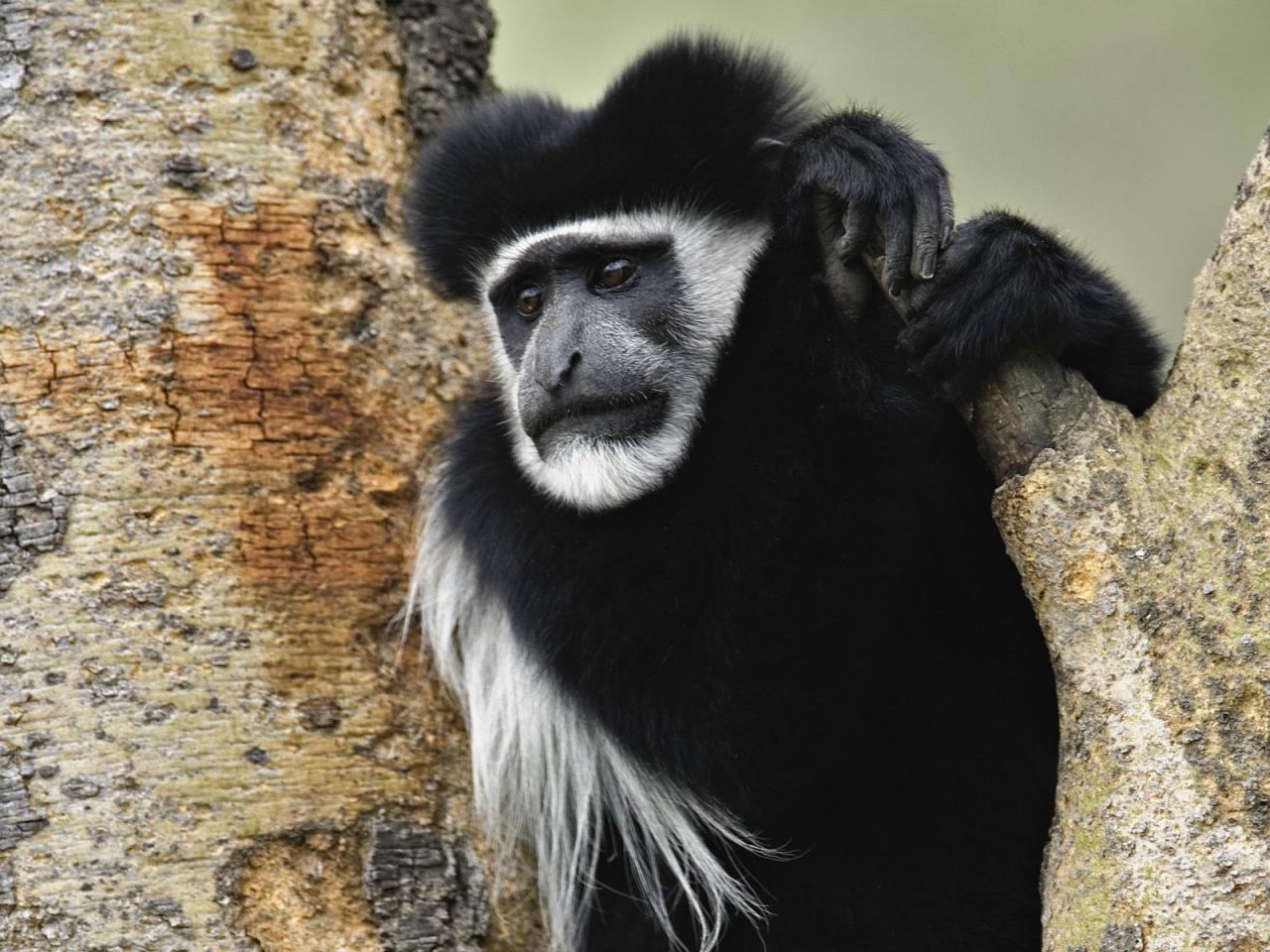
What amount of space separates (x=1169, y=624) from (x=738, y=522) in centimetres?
59

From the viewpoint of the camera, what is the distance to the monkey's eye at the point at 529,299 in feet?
6.92

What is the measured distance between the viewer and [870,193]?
1572mm

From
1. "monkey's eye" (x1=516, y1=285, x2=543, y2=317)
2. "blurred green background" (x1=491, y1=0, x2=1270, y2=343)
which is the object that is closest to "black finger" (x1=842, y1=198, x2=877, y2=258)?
"monkey's eye" (x1=516, y1=285, x2=543, y2=317)

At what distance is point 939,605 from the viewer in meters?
1.86

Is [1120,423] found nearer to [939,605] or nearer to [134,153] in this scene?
[939,605]

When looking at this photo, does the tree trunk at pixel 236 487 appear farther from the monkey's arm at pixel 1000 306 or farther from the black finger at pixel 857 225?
the black finger at pixel 857 225

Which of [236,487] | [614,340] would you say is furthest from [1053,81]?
[236,487]

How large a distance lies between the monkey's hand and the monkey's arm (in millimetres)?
33

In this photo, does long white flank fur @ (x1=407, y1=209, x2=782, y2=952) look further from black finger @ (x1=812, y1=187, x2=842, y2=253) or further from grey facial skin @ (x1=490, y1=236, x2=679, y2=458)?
black finger @ (x1=812, y1=187, x2=842, y2=253)

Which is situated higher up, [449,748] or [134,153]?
[134,153]

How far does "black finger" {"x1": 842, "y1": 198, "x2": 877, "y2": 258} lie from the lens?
5.17ft

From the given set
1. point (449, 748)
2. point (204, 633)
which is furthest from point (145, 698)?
point (449, 748)

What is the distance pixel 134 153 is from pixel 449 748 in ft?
2.99

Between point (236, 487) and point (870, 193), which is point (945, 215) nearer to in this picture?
point (870, 193)
